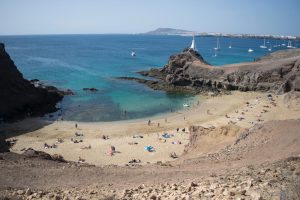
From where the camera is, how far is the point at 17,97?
50344 millimetres

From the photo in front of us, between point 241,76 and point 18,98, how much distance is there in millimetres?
44029

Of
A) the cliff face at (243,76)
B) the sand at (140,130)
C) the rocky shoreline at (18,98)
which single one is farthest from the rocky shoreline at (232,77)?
the rocky shoreline at (18,98)

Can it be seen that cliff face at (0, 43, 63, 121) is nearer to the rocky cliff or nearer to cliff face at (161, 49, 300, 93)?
the rocky cliff

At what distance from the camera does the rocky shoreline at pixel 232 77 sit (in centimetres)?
6322

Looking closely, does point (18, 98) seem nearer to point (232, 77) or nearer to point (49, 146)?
point (49, 146)

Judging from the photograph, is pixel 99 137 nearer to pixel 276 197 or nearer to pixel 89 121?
pixel 89 121

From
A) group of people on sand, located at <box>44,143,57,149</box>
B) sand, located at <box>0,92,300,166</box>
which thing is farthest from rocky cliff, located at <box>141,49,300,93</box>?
group of people on sand, located at <box>44,143,57,149</box>

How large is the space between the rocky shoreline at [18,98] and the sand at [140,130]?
10.4 ft

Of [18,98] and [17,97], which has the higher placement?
[17,97]

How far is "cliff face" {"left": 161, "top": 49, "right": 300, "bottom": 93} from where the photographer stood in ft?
206

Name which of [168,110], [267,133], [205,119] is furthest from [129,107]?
[267,133]

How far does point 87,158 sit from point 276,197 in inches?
985

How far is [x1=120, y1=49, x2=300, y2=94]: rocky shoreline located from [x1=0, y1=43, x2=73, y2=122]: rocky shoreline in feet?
81.0

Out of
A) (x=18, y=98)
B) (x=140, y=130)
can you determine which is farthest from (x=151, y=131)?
(x=18, y=98)
